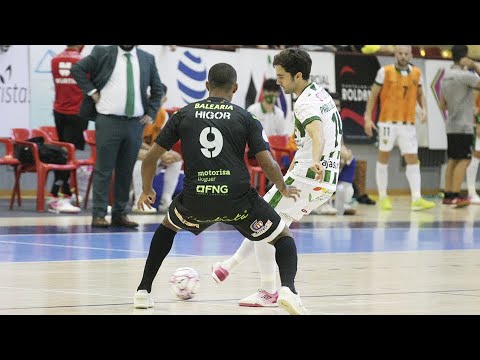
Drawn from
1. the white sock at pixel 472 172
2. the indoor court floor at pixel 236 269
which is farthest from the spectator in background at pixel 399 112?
the indoor court floor at pixel 236 269

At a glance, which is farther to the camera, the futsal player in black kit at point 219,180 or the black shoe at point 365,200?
the black shoe at point 365,200

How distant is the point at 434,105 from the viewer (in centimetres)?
2703

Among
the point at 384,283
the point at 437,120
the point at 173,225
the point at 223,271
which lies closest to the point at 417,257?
the point at 384,283

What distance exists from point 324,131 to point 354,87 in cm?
1591

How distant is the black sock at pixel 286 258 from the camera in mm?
8570

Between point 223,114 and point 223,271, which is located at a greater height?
point 223,114

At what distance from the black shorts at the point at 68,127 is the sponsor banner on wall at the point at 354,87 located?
686 cm

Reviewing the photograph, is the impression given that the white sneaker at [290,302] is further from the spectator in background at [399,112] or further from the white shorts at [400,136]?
the white shorts at [400,136]

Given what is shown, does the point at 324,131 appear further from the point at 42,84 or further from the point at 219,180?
the point at 42,84

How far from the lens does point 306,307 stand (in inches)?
352

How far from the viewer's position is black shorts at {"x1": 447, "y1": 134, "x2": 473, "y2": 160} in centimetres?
2334
